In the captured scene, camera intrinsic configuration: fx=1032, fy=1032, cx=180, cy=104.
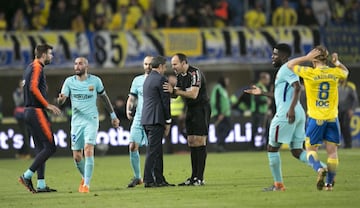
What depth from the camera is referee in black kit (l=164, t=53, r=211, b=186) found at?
16.8m

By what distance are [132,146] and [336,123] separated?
3.91 m

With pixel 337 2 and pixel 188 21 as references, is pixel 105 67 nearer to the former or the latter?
pixel 188 21

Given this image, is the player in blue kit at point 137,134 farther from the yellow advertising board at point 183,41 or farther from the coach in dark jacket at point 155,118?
the yellow advertising board at point 183,41

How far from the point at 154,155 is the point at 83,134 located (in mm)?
1197

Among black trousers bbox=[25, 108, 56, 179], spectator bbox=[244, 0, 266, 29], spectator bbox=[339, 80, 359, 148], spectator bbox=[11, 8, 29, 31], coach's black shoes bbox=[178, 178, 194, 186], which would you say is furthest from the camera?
spectator bbox=[244, 0, 266, 29]

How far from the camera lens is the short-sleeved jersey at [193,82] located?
16750 mm

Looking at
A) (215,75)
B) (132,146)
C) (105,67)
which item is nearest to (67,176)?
(132,146)

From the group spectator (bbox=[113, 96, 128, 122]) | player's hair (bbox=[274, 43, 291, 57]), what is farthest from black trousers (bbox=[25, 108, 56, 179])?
spectator (bbox=[113, 96, 128, 122])

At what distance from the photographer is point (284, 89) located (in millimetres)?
15172

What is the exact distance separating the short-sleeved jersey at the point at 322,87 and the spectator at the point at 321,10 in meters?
19.9

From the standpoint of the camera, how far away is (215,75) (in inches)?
1438

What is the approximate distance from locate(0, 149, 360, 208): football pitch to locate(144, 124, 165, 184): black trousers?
321mm

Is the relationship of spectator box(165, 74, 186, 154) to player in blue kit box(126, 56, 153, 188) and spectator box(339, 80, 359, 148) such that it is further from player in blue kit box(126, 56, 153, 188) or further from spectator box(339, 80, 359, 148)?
player in blue kit box(126, 56, 153, 188)

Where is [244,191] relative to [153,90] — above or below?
below
